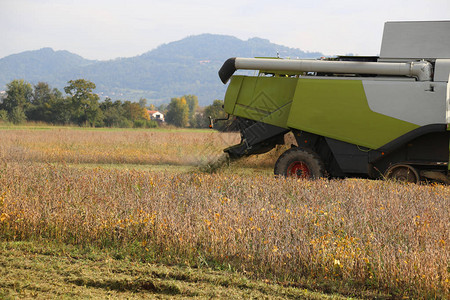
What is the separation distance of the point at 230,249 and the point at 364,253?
1.38 m

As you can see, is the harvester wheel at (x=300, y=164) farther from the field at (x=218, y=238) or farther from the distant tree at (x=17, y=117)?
the distant tree at (x=17, y=117)

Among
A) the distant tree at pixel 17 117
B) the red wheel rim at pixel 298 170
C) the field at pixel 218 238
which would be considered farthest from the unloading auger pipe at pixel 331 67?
the distant tree at pixel 17 117

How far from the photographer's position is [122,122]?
166 ft

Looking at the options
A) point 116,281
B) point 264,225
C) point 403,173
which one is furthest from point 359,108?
point 116,281

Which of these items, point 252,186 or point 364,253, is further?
point 252,186

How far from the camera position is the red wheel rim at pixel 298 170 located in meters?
10.5

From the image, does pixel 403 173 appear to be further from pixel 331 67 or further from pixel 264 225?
pixel 264 225

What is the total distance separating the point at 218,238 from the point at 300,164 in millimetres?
5087

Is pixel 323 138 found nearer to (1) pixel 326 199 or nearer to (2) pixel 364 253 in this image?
(1) pixel 326 199

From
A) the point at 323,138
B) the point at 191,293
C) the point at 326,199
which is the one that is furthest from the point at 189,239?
the point at 323,138

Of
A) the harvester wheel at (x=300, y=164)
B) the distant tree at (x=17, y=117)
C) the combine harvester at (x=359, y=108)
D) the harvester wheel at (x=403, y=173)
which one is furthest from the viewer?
the distant tree at (x=17, y=117)

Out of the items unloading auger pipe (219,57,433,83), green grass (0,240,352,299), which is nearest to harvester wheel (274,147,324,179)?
unloading auger pipe (219,57,433,83)

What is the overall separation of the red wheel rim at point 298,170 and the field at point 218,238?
1351mm

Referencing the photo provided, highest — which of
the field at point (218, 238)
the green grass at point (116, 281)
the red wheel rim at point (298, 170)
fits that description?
the red wheel rim at point (298, 170)
